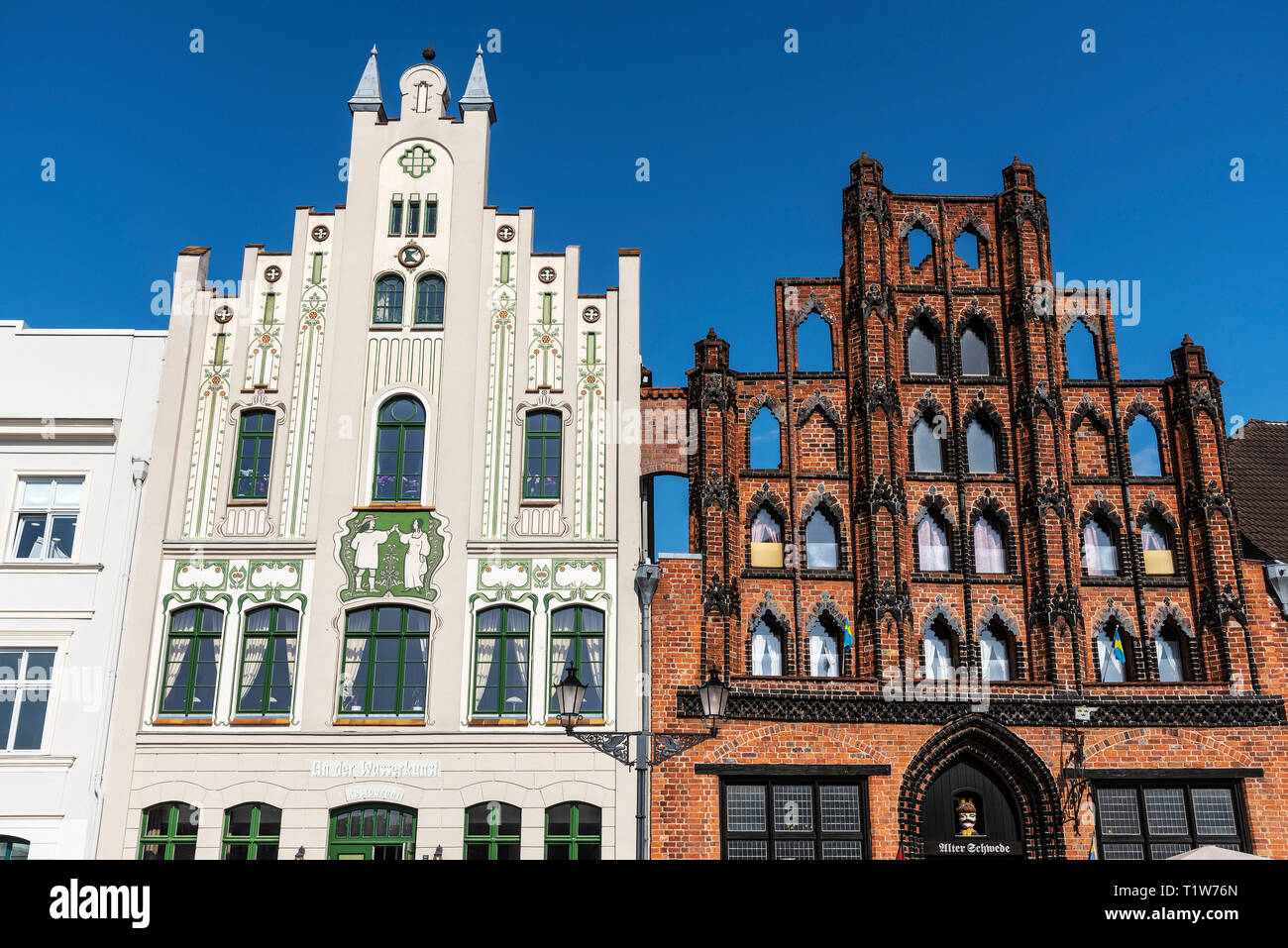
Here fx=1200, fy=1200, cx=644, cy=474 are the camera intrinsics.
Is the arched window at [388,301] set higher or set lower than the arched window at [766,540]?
higher

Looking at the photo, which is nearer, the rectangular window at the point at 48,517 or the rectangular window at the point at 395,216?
the rectangular window at the point at 48,517

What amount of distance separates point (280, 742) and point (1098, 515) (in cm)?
1540

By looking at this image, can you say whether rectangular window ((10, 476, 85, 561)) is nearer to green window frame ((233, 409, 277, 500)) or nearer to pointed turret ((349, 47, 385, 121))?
green window frame ((233, 409, 277, 500))

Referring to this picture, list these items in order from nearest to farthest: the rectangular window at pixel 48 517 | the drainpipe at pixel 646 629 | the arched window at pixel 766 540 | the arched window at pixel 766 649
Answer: the drainpipe at pixel 646 629 < the arched window at pixel 766 649 < the rectangular window at pixel 48 517 < the arched window at pixel 766 540

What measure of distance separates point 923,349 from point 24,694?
17676mm

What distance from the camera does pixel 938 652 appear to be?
858 inches

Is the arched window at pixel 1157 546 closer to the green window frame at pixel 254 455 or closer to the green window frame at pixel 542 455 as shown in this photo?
the green window frame at pixel 542 455

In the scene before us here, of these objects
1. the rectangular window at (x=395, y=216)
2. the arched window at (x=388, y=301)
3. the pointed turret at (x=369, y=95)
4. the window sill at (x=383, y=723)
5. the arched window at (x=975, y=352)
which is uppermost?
the pointed turret at (x=369, y=95)

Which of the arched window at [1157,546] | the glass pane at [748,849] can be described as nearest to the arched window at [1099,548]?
the arched window at [1157,546]

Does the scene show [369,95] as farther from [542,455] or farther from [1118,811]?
[1118,811]

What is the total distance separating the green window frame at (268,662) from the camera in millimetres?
20812

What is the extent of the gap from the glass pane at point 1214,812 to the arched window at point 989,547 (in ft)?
16.7

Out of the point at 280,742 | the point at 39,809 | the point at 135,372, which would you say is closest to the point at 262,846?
the point at 280,742
